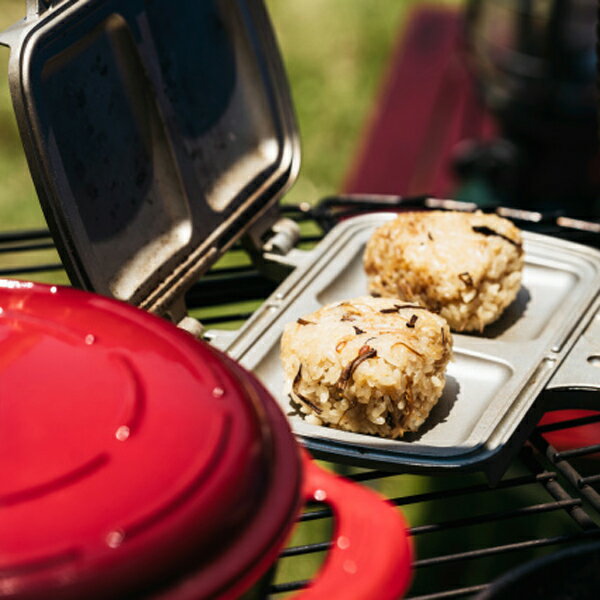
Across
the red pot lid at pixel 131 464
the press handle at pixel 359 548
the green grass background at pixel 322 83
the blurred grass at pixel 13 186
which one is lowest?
the blurred grass at pixel 13 186

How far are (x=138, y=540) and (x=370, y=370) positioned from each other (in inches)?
25.5

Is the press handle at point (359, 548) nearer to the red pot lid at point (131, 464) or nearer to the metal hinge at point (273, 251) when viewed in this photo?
the red pot lid at point (131, 464)

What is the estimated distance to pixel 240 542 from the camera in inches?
28.7

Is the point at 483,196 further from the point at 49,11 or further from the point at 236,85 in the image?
the point at 49,11

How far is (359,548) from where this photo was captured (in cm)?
76

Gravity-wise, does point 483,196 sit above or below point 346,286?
below

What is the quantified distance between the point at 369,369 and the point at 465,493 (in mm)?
202

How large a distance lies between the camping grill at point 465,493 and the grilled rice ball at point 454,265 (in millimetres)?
226

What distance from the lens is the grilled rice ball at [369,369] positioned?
1297 millimetres

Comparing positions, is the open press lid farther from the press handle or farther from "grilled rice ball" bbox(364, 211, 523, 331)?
the press handle

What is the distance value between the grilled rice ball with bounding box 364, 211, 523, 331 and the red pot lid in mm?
718

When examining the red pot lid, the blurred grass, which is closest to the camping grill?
the red pot lid

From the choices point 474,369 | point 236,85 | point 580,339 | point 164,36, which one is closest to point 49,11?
point 164,36

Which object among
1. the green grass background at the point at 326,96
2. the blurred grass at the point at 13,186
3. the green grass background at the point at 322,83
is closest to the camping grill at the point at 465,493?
the green grass background at the point at 326,96
